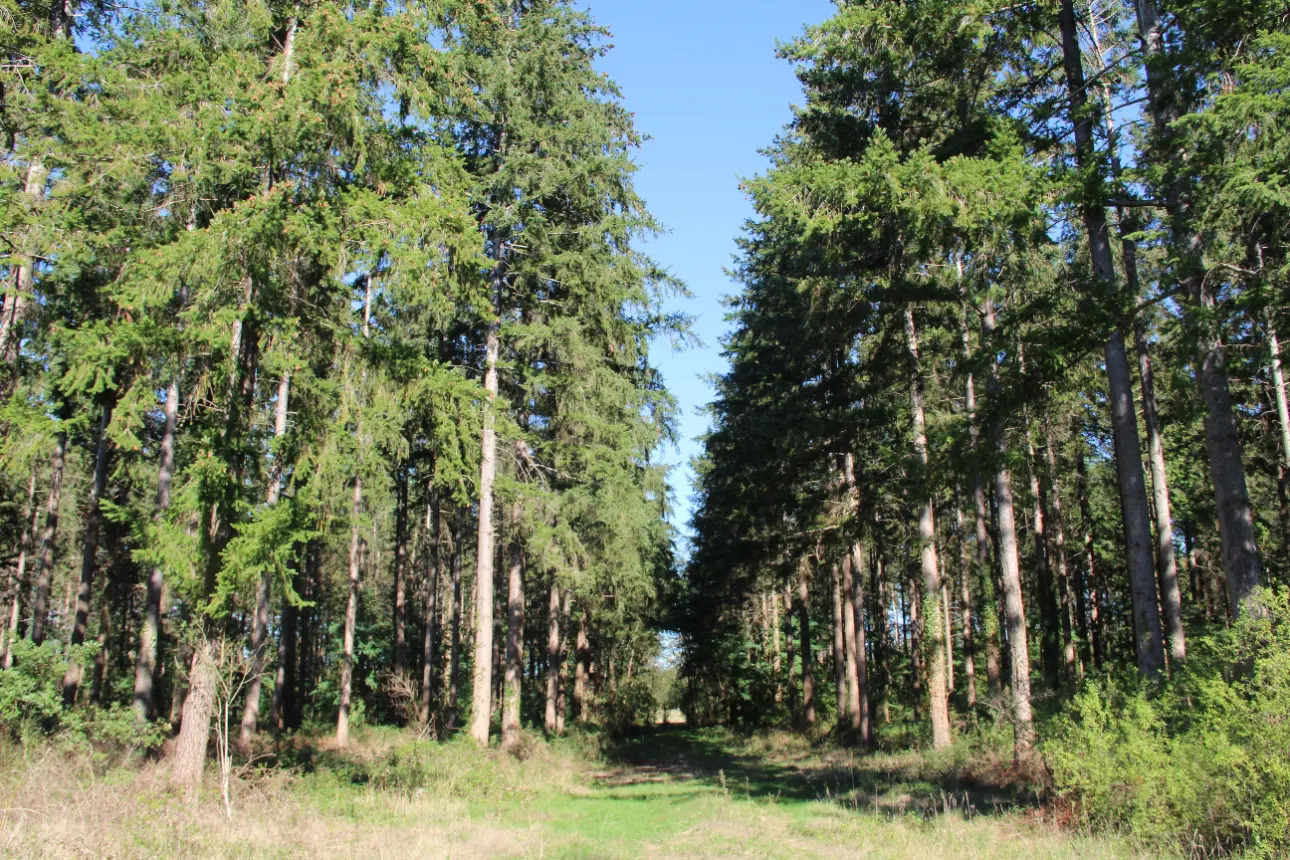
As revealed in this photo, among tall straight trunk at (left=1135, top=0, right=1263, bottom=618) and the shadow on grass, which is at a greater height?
tall straight trunk at (left=1135, top=0, right=1263, bottom=618)

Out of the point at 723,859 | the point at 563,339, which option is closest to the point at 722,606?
the point at 563,339

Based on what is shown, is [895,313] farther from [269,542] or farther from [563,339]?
[269,542]

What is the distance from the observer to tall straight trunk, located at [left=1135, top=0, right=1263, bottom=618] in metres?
8.69

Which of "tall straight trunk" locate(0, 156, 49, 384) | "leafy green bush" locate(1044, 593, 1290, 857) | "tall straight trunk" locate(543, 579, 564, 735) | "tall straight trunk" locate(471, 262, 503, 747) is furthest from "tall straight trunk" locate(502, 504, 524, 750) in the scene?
"leafy green bush" locate(1044, 593, 1290, 857)

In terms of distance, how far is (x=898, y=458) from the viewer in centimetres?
1338

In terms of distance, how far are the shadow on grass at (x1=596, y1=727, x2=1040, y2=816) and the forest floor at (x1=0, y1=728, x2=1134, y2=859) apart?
59mm

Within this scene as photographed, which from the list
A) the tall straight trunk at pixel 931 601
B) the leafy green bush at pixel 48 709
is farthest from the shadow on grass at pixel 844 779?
the leafy green bush at pixel 48 709

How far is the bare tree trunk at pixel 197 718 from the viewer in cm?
1022

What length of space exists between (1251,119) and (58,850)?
13.3 metres

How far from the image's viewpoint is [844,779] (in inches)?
595

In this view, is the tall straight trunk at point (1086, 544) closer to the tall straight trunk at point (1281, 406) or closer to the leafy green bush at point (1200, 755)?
the tall straight trunk at point (1281, 406)

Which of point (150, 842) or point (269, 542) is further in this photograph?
point (269, 542)

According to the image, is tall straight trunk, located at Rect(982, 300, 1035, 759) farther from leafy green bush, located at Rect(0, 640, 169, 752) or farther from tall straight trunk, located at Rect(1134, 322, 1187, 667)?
leafy green bush, located at Rect(0, 640, 169, 752)

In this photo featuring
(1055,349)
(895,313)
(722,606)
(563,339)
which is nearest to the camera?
(1055,349)
